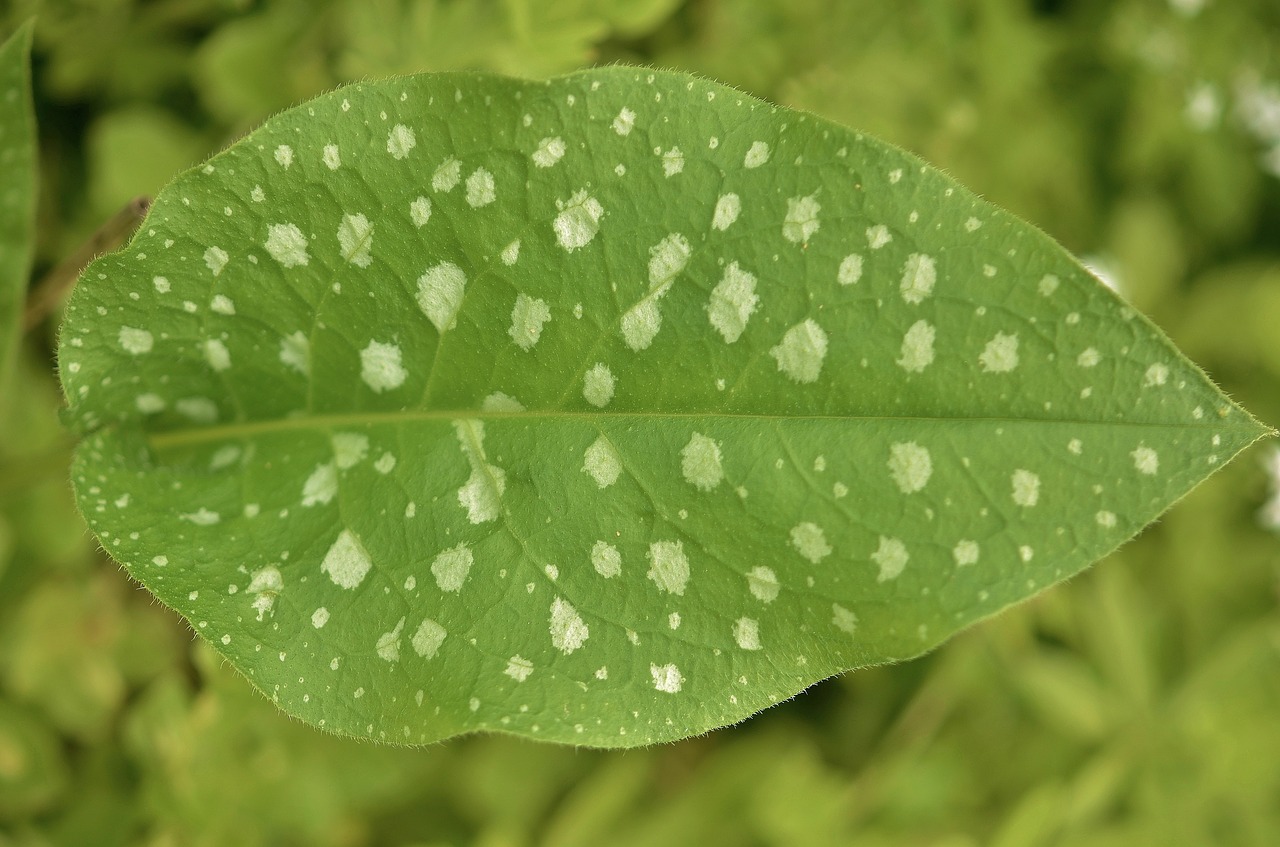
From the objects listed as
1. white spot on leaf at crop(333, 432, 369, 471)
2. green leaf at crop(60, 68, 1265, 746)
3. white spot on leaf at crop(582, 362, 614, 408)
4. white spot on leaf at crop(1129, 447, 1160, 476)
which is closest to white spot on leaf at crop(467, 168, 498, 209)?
green leaf at crop(60, 68, 1265, 746)

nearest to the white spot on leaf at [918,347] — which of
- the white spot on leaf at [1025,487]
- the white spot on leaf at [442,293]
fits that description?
A: the white spot on leaf at [1025,487]

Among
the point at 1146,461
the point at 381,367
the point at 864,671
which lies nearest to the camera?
the point at 1146,461

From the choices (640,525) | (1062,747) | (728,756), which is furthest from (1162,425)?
(1062,747)

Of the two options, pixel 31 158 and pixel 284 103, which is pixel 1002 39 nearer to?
pixel 284 103

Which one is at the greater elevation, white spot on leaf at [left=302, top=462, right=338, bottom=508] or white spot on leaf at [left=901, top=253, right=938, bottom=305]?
white spot on leaf at [left=901, top=253, right=938, bottom=305]

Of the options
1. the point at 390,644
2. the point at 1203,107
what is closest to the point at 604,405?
the point at 390,644

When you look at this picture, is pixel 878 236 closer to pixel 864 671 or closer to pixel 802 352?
pixel 802 352

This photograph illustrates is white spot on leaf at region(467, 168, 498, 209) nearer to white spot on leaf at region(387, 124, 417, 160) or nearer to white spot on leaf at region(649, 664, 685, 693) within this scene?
white spot on leaf at region(387, 124, 417, 160)
